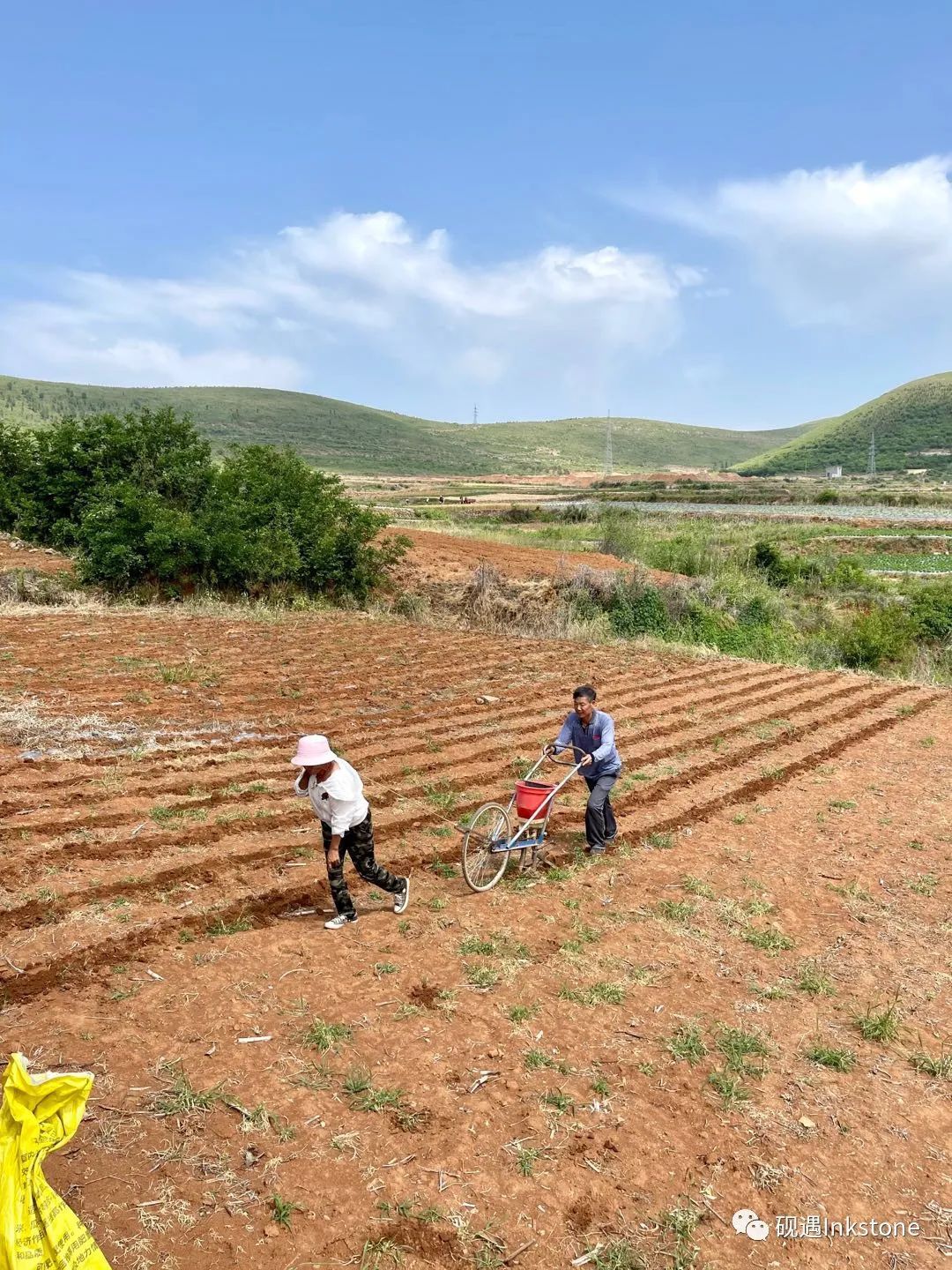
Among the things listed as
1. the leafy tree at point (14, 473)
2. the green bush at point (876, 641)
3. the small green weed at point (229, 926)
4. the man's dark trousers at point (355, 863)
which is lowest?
the green bush at point (876, 641)

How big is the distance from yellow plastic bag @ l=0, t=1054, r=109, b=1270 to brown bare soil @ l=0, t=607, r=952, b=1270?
820 mm

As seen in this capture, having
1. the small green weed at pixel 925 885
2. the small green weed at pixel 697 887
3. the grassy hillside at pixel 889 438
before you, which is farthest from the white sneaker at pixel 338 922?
the grassy hillside at pixel 889 438

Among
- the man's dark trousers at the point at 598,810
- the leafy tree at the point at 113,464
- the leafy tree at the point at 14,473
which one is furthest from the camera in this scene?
the leafy tree at the point at 14,473

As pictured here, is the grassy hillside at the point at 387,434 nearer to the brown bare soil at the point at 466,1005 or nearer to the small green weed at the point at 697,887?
the brown bare soil at the point at 466,1005

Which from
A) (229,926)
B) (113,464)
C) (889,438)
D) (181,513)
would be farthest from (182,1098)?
(889,438)

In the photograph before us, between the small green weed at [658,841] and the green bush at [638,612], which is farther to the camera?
the green bush at [638,612]

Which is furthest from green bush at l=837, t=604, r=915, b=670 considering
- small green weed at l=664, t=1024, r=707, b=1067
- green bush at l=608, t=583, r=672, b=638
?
small green weed at l=664, t=1024, r=707, b=1067

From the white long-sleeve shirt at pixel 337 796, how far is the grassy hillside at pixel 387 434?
77.4m

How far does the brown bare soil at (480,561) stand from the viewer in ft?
76.4

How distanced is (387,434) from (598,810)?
118405 millimetres

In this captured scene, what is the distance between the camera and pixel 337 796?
534 centimetres

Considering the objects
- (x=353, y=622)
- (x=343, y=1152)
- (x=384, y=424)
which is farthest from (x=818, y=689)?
(x=384, y=424)

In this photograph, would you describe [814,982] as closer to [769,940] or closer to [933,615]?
[769,940]

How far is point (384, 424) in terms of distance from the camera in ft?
413
